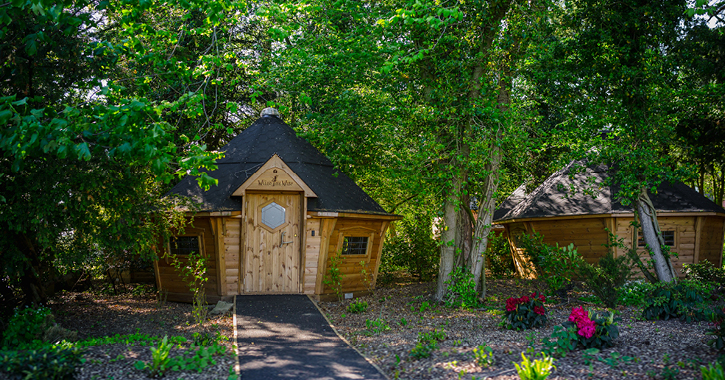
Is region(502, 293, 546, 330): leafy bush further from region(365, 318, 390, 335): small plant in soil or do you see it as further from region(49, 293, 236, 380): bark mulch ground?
region(49, 293, 236, 380): bark mulch ground

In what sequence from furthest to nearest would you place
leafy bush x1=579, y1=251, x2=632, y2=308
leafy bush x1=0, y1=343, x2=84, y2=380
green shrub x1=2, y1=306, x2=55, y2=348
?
leafy bush x1=579, y1=251, x2=632, y2=308 < green shrub x1=2, y1=306, x2=55, y2=348 < leafy bush x1=0, y1=343, x2=84, y2=380

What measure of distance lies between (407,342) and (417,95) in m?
6.46

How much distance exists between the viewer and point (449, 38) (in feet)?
32.4

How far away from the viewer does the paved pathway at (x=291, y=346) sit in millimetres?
5723

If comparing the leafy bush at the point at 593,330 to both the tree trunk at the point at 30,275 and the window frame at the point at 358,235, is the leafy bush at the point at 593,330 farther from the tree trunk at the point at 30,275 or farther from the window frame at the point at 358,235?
the tree trunk at the point at 30,275

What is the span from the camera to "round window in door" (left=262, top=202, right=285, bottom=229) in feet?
37.4

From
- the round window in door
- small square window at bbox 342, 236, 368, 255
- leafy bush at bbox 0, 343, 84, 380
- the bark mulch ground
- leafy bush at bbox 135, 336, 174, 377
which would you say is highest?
the round window in door

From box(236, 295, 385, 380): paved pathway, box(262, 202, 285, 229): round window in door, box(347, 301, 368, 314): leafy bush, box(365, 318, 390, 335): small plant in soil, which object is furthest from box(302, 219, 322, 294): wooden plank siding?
box(365, 318, 390, 335): small plant in soil

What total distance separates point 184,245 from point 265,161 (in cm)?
297

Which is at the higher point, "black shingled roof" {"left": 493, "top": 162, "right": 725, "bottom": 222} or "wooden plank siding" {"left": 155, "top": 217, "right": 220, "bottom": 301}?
"black shingled roof" {"left": 493, "top": 162, "right": 725, "bottom": 222}

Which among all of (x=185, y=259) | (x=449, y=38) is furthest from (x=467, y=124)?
(x=185, y=259)

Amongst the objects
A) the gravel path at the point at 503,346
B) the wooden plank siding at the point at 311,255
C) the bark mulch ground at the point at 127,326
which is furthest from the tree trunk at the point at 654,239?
the bark mulch ground at the point at 127,326

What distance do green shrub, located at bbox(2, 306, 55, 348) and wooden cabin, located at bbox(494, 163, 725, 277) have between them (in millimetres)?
Result: 13278

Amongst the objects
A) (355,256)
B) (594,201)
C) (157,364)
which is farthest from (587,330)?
(594,201)
